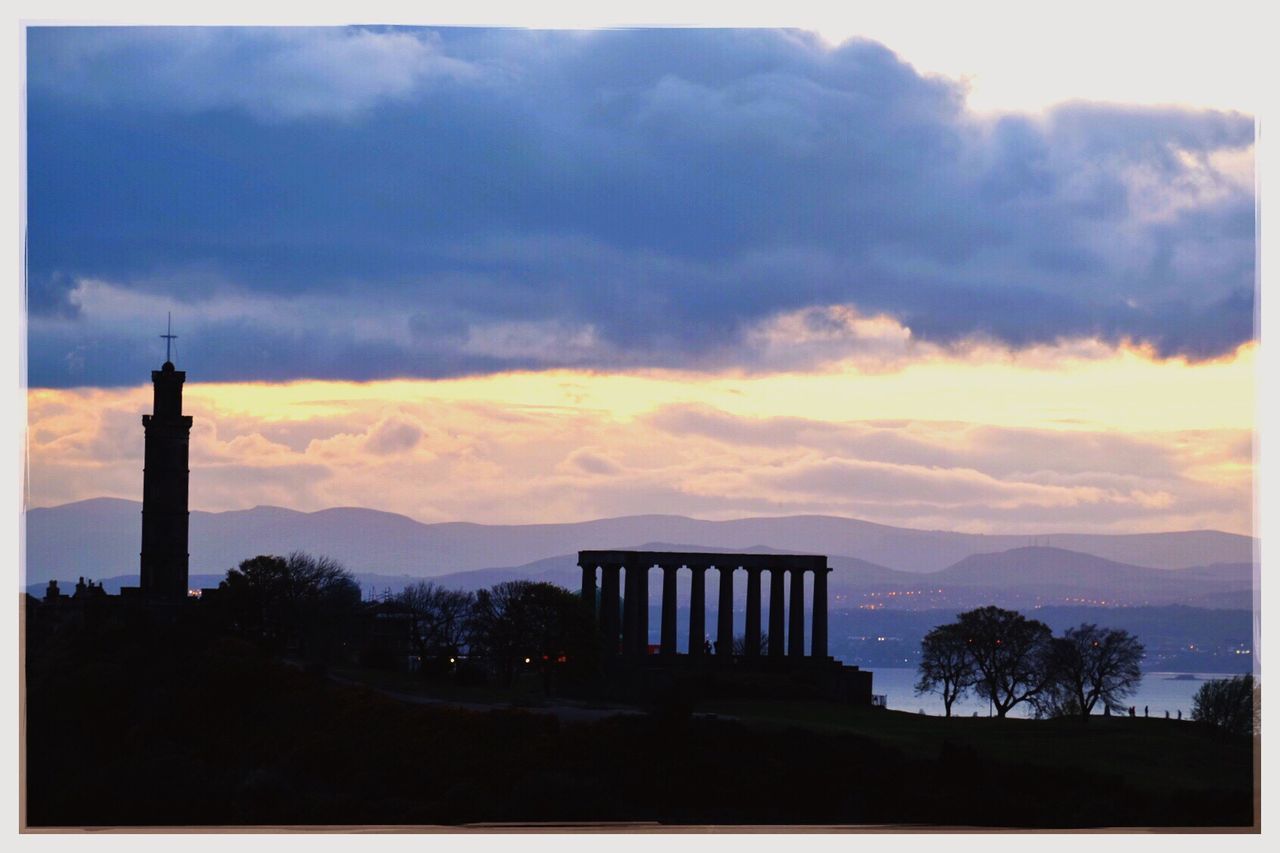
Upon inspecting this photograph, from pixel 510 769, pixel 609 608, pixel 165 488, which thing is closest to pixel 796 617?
pixel 609 608

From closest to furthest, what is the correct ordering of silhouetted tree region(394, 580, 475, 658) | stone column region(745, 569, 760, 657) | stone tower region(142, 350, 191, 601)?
silhouetted tree region(394, 580, 475, 658)
stone column region(745, 569, 760, 657)
stone tower region(142, 350, 191, 601)

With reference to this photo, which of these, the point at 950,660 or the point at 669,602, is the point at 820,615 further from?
the point at 669,602

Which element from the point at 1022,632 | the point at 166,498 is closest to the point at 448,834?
the point at 1022,632

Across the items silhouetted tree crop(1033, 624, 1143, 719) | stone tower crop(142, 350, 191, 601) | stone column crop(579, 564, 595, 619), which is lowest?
silhouetted tree crop(1033, 624, 1143, 719)

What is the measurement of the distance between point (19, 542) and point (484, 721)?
23.2 metres

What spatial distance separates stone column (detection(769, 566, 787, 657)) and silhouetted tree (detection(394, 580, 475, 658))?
20.0 m

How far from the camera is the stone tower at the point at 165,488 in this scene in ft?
420

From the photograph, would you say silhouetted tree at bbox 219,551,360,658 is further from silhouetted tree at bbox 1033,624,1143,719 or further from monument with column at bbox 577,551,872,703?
silhouetted tree at bbox 1033,624,1143,719

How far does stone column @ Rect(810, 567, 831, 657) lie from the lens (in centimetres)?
11644

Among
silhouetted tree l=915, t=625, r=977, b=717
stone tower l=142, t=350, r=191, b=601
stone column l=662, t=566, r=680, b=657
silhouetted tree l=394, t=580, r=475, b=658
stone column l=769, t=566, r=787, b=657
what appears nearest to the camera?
stone column l=769, t=566, r=787, b=657

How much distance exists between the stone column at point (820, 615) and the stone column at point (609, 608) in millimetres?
12847

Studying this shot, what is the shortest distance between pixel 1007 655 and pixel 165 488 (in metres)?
60.1

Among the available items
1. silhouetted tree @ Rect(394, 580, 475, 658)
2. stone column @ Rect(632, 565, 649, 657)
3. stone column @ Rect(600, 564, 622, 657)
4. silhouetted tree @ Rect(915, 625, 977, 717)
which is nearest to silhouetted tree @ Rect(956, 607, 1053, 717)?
silhouetted tree @ Rect(915, 625, 977, 717)

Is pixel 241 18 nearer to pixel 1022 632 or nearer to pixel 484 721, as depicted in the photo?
pixel 484 721
